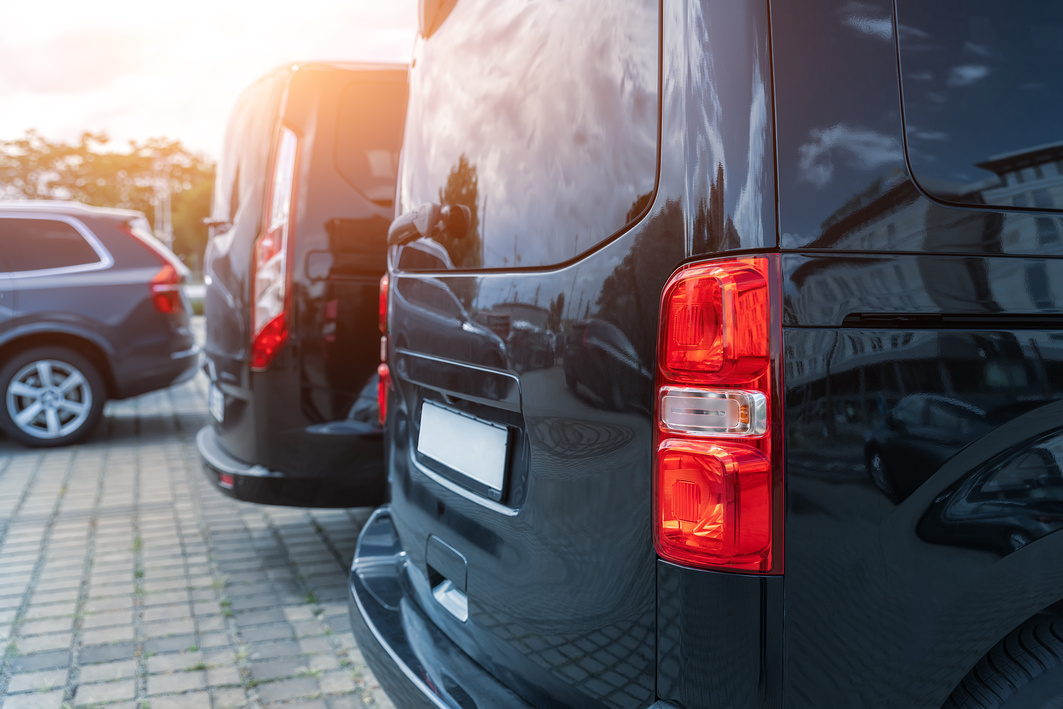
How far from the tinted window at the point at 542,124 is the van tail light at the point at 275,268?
1.62 metres

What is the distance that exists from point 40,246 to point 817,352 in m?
7.12

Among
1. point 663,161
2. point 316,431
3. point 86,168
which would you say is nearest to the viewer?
point 663,161

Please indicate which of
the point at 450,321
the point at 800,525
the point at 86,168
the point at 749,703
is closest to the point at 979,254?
the point at 800,525

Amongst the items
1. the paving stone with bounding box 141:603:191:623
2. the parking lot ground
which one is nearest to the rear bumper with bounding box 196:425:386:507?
the parking lot ground

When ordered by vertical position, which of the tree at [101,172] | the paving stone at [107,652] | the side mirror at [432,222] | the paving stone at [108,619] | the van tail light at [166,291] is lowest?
the paving stone at [107,652]

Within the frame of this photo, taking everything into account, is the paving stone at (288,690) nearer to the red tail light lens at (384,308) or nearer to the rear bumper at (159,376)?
the red tail light lens at (384,308)

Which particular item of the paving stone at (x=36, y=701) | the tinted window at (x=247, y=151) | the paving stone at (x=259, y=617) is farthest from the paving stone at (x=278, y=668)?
the tinted window at (x=247, y=151)

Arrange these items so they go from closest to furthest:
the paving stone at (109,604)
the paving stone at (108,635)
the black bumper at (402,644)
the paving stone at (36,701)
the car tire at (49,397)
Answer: the black bumper at (402,644) < the paving stone at (36,701) < the paving stone at (108,635) < the paving stone at (109,604) < the car tire at (49,397)

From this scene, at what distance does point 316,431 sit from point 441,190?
1.89 meters

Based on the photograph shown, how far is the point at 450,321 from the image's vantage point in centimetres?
211

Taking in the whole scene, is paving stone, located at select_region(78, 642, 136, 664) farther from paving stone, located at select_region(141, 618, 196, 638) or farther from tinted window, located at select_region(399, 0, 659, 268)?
tinted window, located at select_region(399, 0, 659, 268)

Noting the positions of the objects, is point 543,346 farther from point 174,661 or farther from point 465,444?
point 174,661

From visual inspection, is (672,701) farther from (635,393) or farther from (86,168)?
(86,168)

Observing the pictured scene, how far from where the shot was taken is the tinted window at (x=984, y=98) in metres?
1.43
